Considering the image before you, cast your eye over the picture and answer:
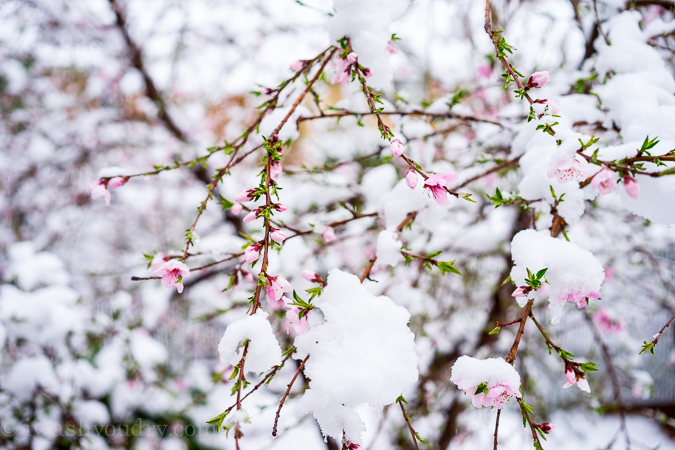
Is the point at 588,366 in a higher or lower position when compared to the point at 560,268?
lower

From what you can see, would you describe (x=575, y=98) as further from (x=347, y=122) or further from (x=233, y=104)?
(x=233, y=104)

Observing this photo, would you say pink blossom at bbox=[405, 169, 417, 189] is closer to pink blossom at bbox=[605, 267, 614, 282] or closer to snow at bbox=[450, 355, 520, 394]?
snow at bbox=[450, 355, 520, 394]

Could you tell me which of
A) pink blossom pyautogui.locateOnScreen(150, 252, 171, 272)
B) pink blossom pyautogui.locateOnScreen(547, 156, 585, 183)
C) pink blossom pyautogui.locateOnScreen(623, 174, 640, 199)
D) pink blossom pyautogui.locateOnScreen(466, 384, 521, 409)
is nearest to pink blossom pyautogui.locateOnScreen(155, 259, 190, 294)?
pink blossom pyautogui.locateOnScreen(150, 252, 171, 272)

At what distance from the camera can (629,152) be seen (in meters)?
0.83

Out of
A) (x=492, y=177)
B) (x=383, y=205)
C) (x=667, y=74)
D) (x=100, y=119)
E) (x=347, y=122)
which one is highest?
(x=347, y=122)

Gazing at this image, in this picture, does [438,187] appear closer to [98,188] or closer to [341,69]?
[341,69]

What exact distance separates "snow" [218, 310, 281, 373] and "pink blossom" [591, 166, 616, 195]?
2.08 ft

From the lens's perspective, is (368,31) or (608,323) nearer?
(368,31)

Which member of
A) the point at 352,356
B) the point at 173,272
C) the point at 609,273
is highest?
the point at 609,273

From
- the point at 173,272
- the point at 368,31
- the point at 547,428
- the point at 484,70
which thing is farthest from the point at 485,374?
the point at 484,70

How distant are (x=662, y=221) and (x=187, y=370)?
4642mm

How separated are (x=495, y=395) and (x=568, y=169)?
42 centimetres

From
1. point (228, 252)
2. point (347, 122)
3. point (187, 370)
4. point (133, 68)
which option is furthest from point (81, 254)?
point (228, 252)

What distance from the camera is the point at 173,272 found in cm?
79
